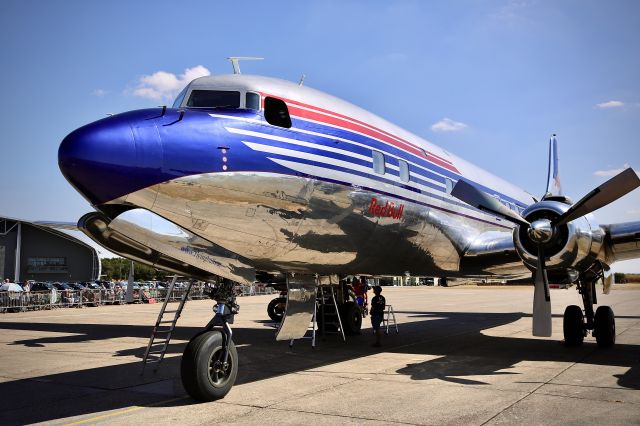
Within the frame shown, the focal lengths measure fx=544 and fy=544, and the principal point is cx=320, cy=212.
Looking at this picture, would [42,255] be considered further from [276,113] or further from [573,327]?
[276,113]

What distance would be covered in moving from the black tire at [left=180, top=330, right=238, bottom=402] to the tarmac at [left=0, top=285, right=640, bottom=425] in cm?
16

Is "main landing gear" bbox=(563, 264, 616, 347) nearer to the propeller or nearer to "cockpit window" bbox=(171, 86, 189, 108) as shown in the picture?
the propeller

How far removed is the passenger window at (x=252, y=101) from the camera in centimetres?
702

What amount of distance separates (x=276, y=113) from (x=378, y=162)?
2357mm

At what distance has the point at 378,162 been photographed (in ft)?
29.4

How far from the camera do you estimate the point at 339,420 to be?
19.0ft

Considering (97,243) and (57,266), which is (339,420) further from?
(57,266)

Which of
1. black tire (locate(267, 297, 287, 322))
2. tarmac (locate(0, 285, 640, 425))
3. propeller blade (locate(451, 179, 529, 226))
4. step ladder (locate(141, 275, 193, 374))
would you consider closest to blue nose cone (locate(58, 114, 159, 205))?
tarmac (locate(0, 285, 640, 425))

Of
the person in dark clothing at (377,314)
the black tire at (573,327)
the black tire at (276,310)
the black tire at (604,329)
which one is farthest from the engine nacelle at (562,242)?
the black tire at (276,310)

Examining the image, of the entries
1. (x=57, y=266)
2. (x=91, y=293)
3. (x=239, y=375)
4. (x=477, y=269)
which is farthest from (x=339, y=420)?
(x=57, y=266)

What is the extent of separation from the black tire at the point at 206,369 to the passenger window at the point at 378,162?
3.72 m

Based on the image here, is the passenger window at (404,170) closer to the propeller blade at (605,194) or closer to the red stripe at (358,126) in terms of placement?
the red stripe at (358,126)

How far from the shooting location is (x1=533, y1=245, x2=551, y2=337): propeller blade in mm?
8961

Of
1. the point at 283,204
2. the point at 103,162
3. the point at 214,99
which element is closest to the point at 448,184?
the point at 283,204
